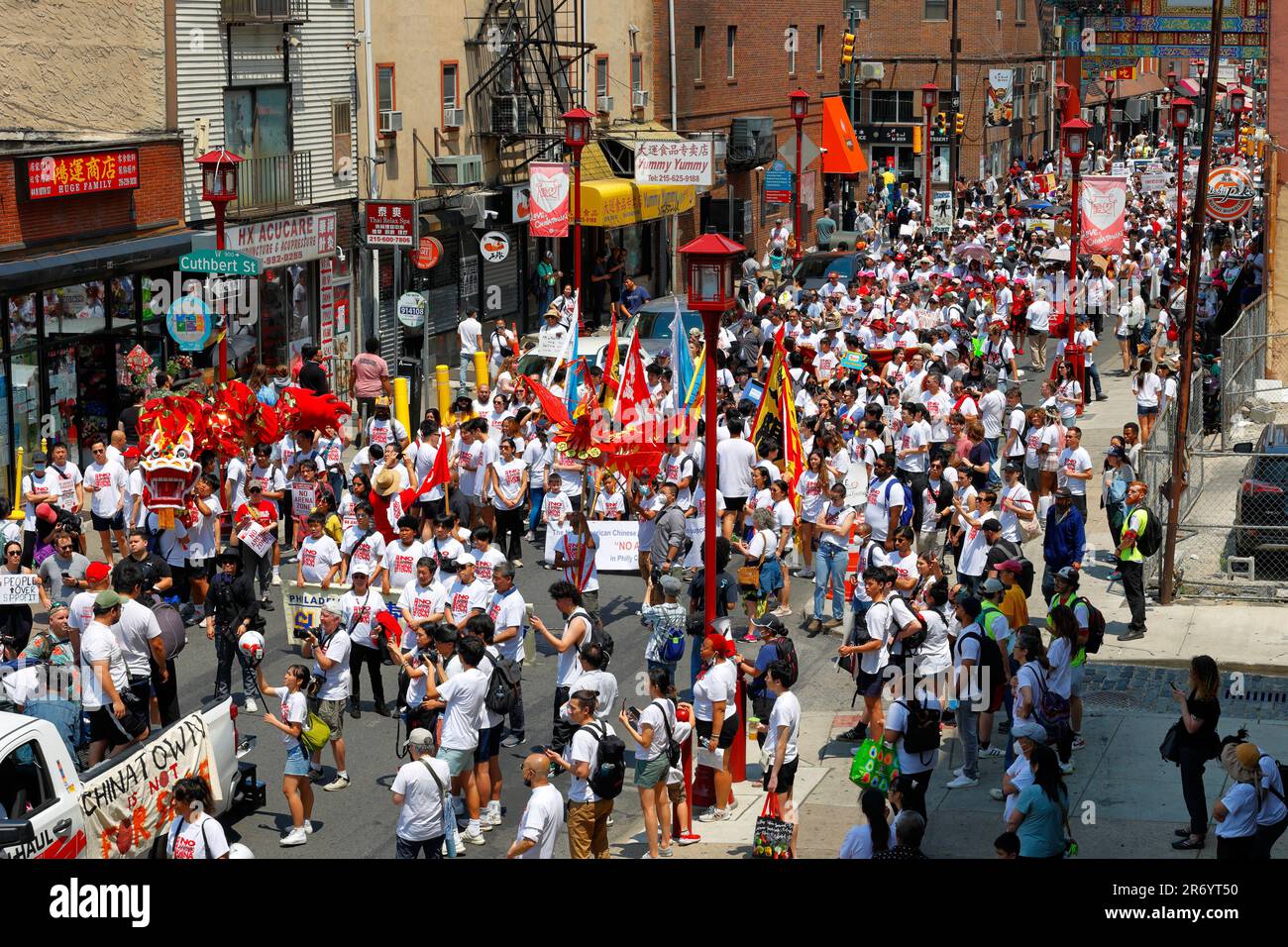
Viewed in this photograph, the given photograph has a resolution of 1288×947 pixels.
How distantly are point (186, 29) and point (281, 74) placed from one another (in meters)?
2.57

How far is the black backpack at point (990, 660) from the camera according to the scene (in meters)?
14.2

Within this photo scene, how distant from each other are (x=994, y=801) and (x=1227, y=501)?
10.4 metres

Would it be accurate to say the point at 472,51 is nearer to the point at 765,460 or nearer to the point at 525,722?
the point at 765,460

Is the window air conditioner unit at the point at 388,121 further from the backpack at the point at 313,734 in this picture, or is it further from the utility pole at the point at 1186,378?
the backpack at the point at 313,734

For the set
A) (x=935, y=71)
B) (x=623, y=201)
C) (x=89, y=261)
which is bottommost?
(x=89, y=261)

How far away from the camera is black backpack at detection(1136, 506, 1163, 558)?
693 inches

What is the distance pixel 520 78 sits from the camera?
124 ft

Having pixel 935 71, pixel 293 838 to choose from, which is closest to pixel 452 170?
pixel 293 838

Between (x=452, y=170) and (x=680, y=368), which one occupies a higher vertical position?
(x=452, y=170)

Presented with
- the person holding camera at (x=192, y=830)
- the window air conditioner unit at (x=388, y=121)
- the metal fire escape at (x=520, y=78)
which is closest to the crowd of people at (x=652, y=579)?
the person holding camera at (x=192, y=830)

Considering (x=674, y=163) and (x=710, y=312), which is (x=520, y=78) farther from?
(x=710, y=312)

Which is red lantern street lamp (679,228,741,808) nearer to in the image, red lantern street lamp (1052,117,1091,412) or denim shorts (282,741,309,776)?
denim shorts (282,741,309,776)

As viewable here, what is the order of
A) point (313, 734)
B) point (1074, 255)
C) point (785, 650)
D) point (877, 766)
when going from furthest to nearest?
point (1074, 255) < point (785, 650) < point (313, 734) < point (877, 766)
